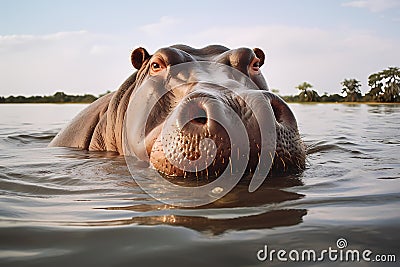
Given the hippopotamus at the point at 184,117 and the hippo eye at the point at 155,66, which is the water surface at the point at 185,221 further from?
the hippo eye at the point at 155,66

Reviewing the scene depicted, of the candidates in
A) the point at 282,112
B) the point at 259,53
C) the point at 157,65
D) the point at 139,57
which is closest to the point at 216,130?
the point at 282,112

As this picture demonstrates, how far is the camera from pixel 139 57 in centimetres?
440

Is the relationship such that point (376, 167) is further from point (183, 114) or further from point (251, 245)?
point (251, 245)

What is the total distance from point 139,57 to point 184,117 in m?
1.96

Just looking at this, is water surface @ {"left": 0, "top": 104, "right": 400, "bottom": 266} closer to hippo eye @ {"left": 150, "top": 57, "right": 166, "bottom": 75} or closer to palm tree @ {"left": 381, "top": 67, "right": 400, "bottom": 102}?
hippo eye @ {"left": 150, "top": 57, "right": 166, "bottom": 75}

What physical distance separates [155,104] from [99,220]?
1913 mm

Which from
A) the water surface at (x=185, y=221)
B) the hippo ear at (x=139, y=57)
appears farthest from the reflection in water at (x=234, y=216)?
the hippo ear at (x=139, y=57)

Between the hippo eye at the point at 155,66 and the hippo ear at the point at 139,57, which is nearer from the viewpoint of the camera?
the hippo eye at the point at 155,66

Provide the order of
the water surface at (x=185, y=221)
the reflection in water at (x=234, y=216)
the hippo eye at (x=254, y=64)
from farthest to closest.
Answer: the hippo eye at (x=254, y=64), the reflection in water at (x=234, y=216), the water surface at (x=185, y=221)

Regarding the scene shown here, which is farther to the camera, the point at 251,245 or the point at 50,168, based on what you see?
the point at 50,168

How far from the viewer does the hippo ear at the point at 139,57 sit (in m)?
4.34

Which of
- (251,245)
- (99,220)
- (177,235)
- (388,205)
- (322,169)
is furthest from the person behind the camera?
(322,169)

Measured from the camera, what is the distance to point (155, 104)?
3547 millimetres

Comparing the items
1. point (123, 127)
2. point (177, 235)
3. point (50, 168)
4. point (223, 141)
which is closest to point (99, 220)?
point (177, 235)
